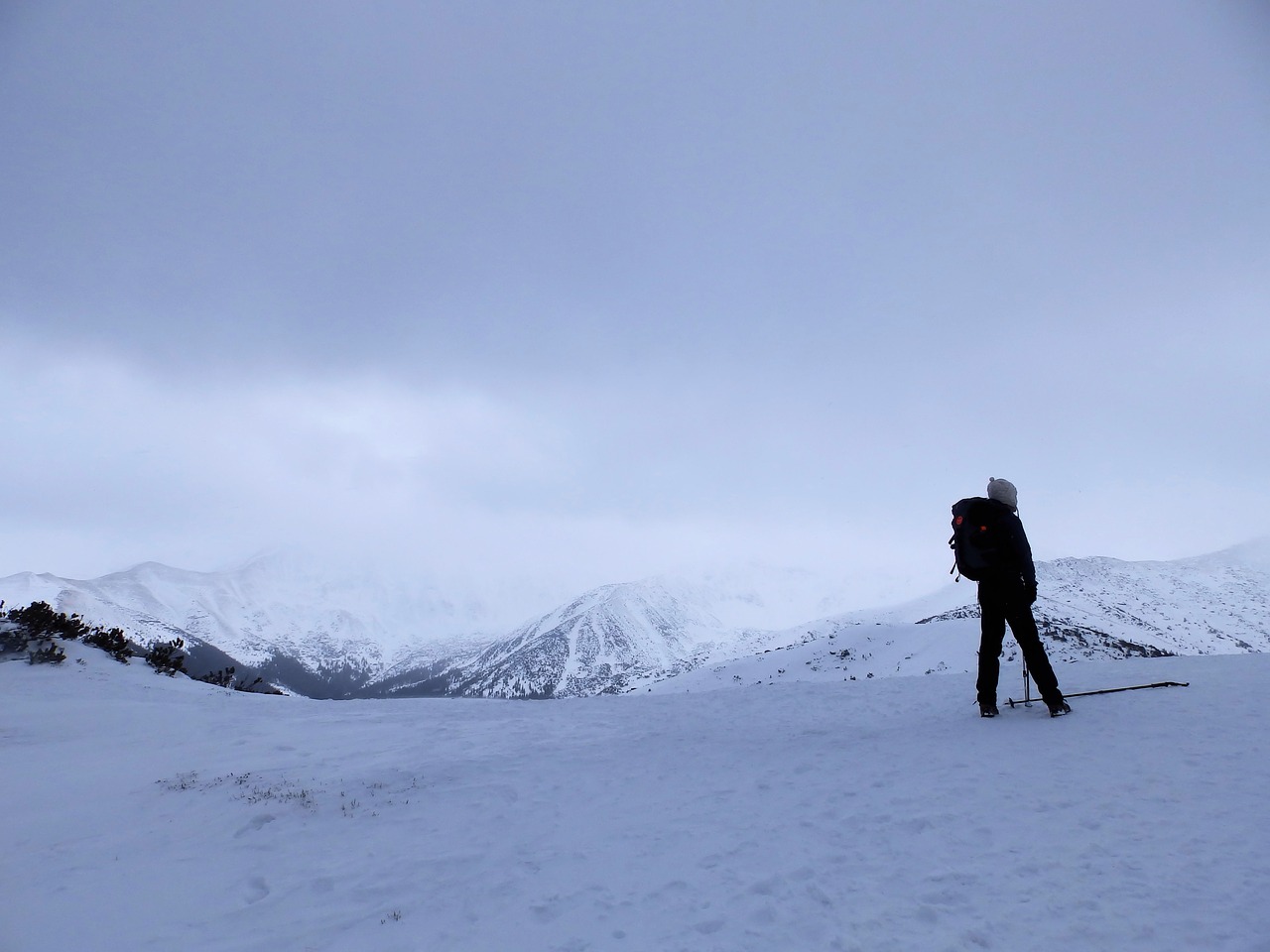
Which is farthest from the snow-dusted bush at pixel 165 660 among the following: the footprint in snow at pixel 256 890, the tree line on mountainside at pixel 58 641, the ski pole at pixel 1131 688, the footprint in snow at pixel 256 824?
the ski pole at pixel 1131 688

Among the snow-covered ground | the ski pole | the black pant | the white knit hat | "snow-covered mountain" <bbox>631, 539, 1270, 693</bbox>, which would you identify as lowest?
"snow-covered mountain" <bbox>631, 539, 1270, 693</bbox>

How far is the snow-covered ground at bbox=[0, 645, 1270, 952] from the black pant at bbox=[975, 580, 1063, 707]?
0.54 m

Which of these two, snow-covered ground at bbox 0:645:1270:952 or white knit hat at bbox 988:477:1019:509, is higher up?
white knit hat at bbox 988:477:1019:509

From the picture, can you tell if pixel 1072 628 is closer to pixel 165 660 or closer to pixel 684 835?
pixel 684 835

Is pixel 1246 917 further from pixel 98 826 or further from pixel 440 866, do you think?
pixel 98 826

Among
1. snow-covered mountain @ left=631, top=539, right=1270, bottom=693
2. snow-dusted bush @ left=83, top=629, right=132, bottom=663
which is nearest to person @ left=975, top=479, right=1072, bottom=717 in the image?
snow-covered mountain @ left=631, top=539, right=1270, bottom=693

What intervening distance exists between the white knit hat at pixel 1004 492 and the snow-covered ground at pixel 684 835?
3.56m

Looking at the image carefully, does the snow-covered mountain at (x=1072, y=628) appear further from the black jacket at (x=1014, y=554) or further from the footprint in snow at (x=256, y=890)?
the footprint in snow at (x=256, y=890)

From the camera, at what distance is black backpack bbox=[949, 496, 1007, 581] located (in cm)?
977

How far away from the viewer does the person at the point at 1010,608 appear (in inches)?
372

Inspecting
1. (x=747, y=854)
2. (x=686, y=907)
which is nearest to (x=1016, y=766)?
(x=747, y=854)

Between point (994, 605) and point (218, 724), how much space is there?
17.2 m

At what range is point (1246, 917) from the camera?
400cm

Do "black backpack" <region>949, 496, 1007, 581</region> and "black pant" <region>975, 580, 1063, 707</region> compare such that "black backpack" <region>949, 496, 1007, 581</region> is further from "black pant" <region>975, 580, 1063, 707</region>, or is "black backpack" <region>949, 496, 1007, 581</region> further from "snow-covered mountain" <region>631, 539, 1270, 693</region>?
"snow-covered mountain" <region>631, 539, 1270, 693</region>
